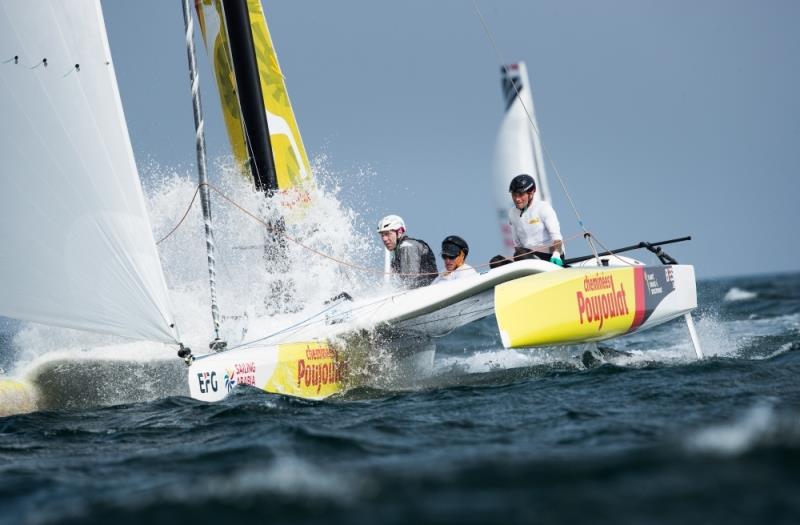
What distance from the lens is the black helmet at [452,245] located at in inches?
233

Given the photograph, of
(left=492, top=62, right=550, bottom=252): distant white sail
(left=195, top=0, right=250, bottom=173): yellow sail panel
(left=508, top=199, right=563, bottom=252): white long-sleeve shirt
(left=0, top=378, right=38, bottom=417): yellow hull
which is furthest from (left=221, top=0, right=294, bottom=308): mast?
(left=492, top=62, right=550, bottom=252): distant white sail

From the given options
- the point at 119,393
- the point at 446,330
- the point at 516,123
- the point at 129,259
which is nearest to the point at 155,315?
the point at 129,259

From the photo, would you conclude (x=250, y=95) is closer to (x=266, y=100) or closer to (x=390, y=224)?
(x=266, y=100)

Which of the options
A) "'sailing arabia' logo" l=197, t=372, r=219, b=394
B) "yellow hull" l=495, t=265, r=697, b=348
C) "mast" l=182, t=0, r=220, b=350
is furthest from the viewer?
"mast" l=182, t=0, r=220, b=350

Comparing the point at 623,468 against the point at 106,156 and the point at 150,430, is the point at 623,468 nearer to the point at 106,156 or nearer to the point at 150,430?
the point at 150,430

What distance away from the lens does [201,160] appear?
548 centimetres

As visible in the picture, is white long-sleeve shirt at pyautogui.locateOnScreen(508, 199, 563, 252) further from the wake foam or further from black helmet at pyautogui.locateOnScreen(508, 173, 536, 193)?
the wake foam

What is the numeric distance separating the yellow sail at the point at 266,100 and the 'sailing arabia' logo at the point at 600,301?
104 inches

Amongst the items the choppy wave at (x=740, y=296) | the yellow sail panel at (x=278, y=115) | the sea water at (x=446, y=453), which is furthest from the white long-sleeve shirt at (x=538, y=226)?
the choppy wave at (x=740, y=296)

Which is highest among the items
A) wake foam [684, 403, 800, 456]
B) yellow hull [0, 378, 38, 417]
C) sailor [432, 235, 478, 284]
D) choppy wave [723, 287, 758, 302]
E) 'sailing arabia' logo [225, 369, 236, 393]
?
sailor [432, 235, 478, 284]

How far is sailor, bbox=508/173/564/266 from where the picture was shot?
5836 millimetres

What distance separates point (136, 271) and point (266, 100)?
3.20 m

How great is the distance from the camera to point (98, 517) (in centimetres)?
207

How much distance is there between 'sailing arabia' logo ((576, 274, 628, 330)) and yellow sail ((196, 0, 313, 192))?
2.64 m
